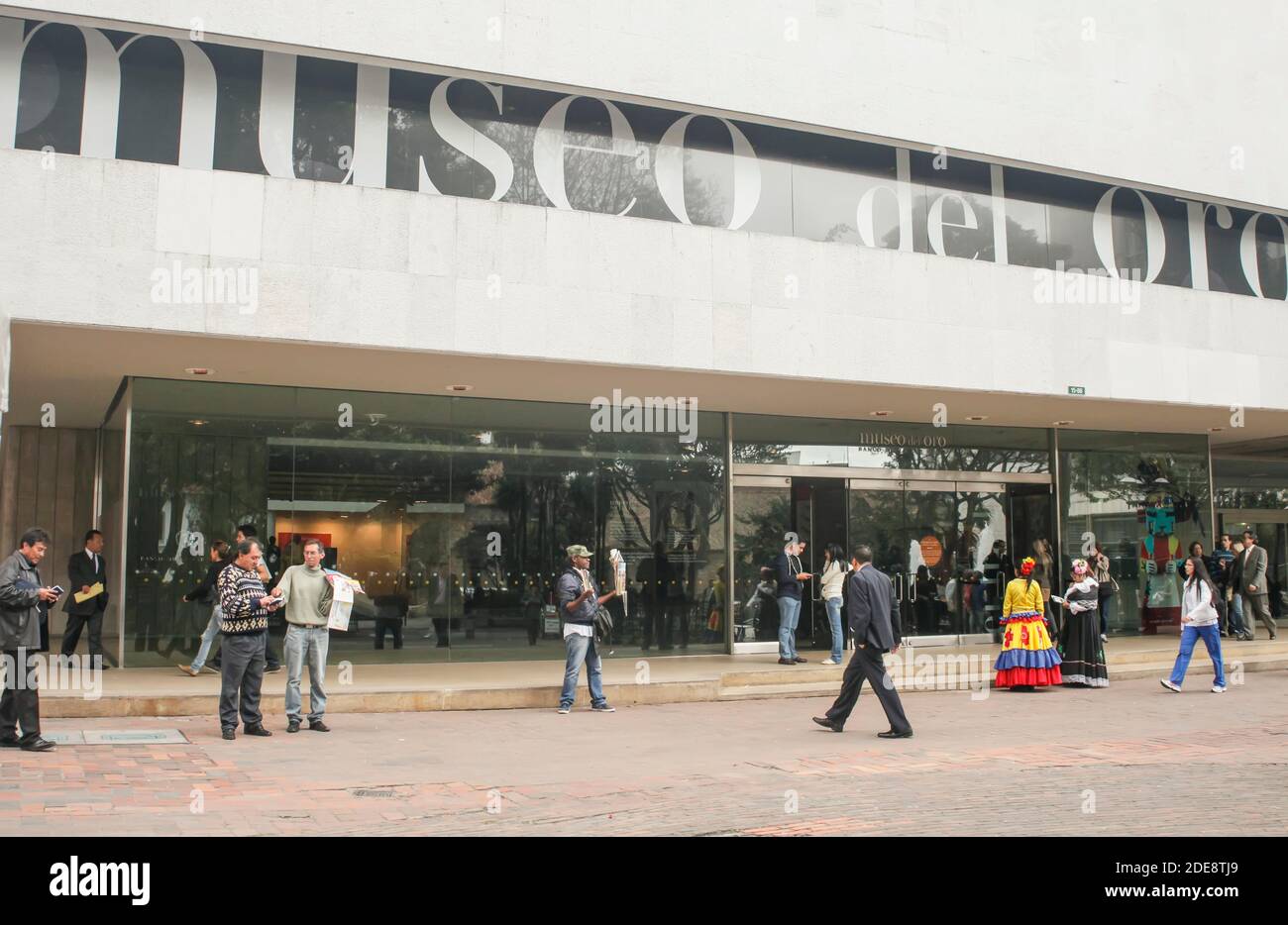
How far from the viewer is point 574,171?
15.0 metres

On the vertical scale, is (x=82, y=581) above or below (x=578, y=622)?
above

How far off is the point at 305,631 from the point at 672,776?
419cm

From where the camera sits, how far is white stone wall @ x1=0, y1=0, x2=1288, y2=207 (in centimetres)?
1385

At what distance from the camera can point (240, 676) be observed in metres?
10.7

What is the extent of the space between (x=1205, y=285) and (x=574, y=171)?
11273 mm

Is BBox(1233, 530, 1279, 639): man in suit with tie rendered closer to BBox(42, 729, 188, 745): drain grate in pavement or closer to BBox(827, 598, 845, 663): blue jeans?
BBox(827, 598, 845, 663): blue jeans

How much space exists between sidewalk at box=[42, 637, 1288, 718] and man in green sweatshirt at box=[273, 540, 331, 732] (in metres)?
1.05
